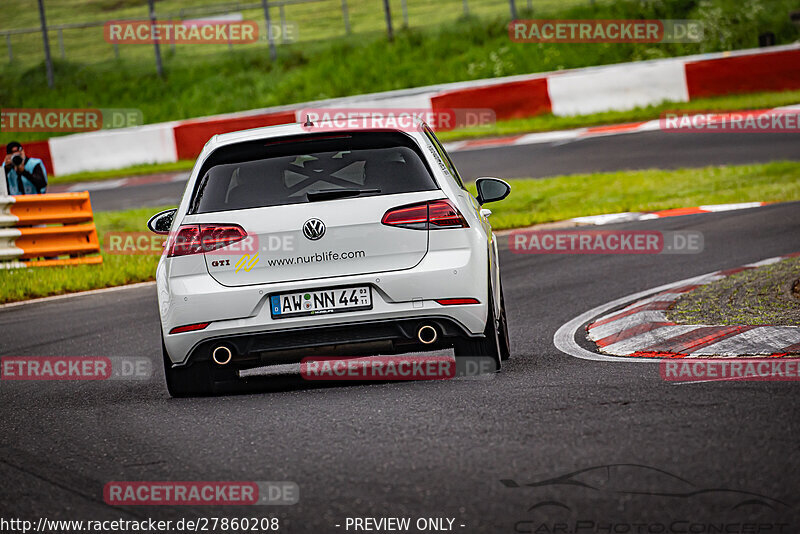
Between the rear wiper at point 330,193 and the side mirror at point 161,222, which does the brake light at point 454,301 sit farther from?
the side mirror at point 161,222

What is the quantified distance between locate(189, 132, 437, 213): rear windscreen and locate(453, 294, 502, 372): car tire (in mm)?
818

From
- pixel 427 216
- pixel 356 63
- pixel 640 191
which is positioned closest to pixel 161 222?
pixel 427 216

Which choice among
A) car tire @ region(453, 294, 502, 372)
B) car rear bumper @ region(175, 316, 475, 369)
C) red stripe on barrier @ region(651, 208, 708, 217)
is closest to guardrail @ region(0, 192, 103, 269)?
red stripe on barrier @ region(651, 208, 708, 217)

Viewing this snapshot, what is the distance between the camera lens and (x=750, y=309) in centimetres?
808

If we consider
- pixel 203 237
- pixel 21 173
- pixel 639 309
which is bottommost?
pixel 639 309

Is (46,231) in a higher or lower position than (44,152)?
lower

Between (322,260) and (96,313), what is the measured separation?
5.79 metres

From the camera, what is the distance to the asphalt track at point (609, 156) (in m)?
19.4

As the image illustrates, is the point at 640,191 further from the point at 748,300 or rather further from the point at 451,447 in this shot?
the point at 451,447

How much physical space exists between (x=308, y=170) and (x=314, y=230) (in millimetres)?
632

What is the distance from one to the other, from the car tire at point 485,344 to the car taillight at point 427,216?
51 centimetres

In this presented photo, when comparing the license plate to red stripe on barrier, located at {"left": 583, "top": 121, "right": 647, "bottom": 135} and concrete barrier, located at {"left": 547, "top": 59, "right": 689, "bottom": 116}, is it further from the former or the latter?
concrete barrier, located at {"left": 547, "top": 59, "right": 689, "bottom": 116}

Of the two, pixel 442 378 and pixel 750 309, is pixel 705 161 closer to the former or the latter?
pixel 750 309

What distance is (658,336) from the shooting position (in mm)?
7840
